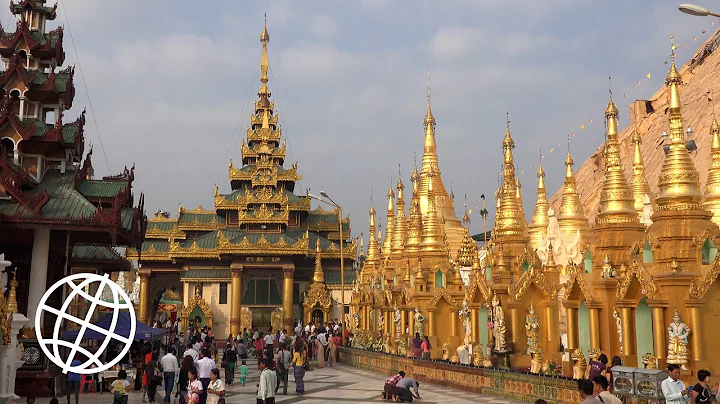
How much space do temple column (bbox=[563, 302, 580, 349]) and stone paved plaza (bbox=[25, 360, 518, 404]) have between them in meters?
1.98

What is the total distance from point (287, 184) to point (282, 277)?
9207mm

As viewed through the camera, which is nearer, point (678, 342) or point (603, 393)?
point (603, 393)

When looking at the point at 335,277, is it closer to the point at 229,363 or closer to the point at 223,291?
the point at 223,291

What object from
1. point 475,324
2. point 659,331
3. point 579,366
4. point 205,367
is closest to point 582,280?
point 579,366

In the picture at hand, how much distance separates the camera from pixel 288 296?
4619 cm

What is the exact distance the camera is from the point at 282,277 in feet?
155

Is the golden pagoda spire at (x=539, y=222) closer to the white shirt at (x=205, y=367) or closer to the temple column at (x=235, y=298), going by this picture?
the white shirt at (x=205, y=367)

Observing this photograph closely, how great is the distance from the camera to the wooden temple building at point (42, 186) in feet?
61.2

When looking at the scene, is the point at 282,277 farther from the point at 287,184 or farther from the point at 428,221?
the point at 428,221

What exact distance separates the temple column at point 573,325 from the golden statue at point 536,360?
32.5 inches

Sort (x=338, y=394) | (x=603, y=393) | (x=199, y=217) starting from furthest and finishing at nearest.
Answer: (x=199, y=217) < (x=338, y=394) < (x=603, y=393)

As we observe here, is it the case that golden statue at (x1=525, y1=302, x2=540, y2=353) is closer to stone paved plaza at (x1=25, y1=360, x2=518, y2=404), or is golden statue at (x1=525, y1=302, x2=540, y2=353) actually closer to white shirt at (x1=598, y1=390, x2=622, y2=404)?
stone paved plaza at (x1=25, y1=360, x2=518, y2=404)

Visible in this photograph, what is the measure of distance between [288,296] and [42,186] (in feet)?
87.5

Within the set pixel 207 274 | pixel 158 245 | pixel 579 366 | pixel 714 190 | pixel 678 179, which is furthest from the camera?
pixel 158 245
